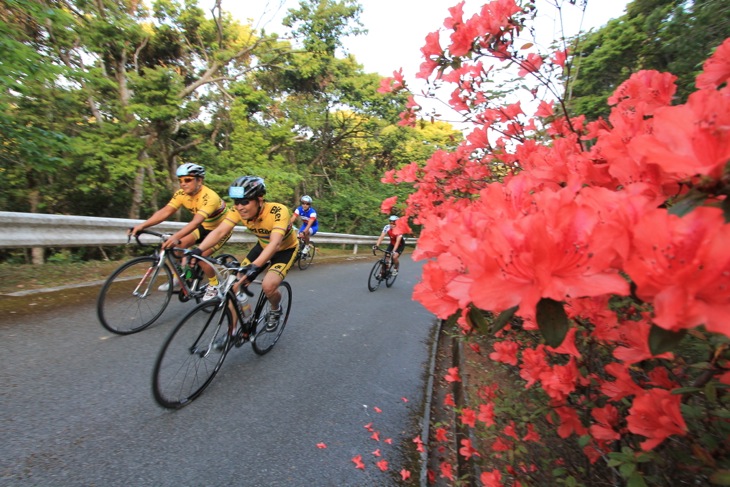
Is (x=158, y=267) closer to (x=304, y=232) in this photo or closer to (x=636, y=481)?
(x=636, y=481)

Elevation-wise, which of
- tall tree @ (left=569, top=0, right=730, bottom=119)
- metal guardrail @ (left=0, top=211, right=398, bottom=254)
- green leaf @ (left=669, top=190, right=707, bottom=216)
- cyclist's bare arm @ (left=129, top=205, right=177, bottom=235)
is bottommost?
metal guardrail @ (left=0, top=211, right=398, bottom=254)

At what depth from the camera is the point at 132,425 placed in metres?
2.38

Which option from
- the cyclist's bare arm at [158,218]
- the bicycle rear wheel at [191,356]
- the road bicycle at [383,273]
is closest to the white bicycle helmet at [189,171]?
the cyclist's bare arm at [158,218]

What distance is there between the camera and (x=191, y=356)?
9.84 ft

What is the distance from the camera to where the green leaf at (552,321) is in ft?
2.52

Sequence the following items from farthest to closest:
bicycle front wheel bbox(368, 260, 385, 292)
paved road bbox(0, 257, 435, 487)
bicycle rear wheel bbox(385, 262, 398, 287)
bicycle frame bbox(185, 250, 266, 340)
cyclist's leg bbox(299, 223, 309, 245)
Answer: cyclist's leg bbox(299, 223, 309, 245) < bicycle rear wheel bbox(385, 262, 398, 287) < bicycle front wheel bbox(368, 260, 385, 292) < bicycle frame bbox(185, 250, 266, 340) < paved road bbox(0, 257, 435, 487)

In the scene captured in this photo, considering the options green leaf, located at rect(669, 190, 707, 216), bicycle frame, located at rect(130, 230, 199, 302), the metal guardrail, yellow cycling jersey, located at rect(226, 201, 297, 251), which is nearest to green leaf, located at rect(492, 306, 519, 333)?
green leaf, located at rect(669, 190, 707, 216)

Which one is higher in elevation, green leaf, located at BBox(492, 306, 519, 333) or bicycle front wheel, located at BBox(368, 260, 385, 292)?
green leaf, located at BBox(492, 306, 519, 333)

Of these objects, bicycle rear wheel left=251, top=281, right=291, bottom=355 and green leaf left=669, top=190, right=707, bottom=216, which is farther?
bicycle rear wheel left=251, top=281, right=291, bottom=355

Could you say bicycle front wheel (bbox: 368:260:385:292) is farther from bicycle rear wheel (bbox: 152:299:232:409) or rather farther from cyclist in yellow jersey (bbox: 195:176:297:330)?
bicycle rear wheel (bbox: 152:299:232:409)

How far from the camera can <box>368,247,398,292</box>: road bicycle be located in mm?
8312

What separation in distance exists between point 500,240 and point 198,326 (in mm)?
2855

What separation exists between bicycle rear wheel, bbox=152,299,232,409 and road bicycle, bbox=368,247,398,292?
500 cm

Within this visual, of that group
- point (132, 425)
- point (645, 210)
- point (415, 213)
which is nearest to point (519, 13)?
point (645, 210)
